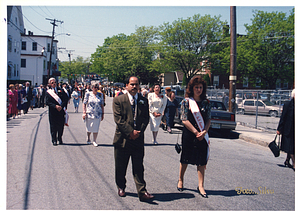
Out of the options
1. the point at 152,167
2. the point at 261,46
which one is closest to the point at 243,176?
the point at 152,167

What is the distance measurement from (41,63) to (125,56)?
17.6 metres

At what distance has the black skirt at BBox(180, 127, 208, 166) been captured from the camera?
4637mm

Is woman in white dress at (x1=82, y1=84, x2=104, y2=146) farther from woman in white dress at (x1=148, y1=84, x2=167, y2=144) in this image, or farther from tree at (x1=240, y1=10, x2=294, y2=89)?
tree at (x1=240, y1=10, x2=294, y2=89)

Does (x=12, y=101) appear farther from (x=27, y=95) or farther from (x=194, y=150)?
(x=194, y=150)

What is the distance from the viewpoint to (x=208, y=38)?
1694 inches

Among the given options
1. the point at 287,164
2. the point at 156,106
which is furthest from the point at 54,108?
the point at 287,164

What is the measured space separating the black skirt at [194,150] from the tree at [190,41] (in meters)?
40.0

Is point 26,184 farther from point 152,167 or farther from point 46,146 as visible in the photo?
point 46,146

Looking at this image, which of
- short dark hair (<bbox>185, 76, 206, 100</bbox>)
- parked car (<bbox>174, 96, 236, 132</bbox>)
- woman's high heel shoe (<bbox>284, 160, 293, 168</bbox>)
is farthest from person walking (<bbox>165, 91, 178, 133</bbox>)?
short dark hair (<bbox>185, 76, 206, 100</bbox>)

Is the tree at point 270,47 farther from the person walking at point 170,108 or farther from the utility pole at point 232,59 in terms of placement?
the person walking at point 170,108

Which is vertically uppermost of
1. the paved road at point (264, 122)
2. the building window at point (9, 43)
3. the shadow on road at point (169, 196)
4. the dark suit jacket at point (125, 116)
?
the building window at point (9, 43)

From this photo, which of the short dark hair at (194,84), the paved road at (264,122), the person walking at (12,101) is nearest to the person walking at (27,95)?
the person walking at (12,101)

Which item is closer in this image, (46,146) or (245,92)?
(46,146)

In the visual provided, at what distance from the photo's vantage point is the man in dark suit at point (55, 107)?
8227 mm
